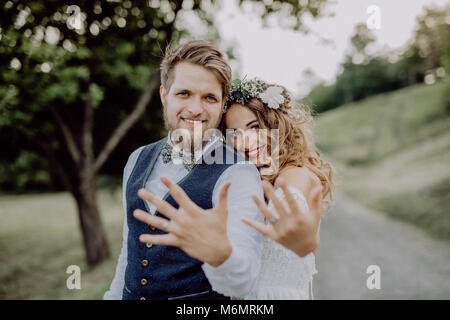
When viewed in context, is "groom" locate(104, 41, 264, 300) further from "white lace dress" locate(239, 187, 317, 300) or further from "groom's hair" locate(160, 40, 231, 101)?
"white lace dress" locate(239, 187, 317, 300)

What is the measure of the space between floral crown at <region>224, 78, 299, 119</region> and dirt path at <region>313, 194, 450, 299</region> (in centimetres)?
406

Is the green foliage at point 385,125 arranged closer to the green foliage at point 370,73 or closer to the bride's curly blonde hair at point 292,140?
the green foliage at point 370,73

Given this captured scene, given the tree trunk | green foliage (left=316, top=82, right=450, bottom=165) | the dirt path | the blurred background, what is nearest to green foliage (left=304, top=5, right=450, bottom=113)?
green foliage (left=316, top=82, right=450, bottom=165)

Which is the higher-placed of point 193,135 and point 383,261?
point 193,135

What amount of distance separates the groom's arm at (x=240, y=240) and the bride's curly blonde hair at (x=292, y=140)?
2.13 feet

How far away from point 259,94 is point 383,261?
6.50m

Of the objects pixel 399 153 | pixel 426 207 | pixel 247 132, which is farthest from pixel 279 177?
pixel 399 153

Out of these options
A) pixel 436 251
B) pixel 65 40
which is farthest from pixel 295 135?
pixel 436 251

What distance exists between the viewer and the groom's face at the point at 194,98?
1737 mm

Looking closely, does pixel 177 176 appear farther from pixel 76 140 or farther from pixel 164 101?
pixel 76 140

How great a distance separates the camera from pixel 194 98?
5.72ft

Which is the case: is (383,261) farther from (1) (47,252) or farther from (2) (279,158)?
(1) (47,252)
